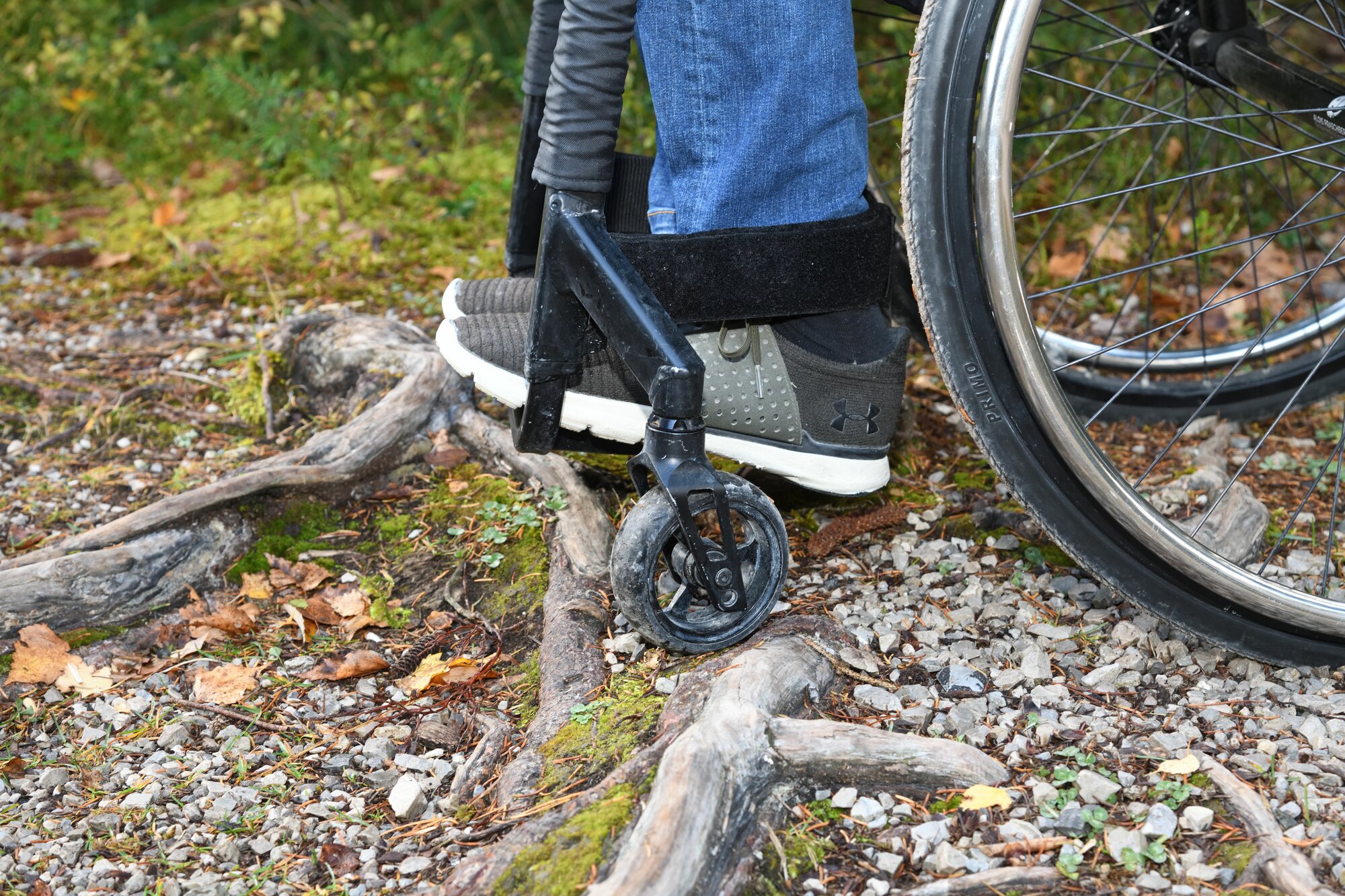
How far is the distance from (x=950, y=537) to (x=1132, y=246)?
1487 mm

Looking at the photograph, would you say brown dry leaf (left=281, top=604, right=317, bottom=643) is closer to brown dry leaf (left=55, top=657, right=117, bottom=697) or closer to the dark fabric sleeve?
brown dry leaf (left=55, top=657, right=117, bottom=697)

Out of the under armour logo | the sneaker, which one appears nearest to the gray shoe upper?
the under armour logo

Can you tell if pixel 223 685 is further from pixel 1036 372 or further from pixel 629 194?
pixel 1036 372

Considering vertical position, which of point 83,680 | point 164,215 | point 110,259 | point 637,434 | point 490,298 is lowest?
point 83,680

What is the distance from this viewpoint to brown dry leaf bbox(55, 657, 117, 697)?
162 cm

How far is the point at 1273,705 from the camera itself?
1.43 m

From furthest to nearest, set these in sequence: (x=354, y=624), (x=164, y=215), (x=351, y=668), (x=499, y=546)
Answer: (x=164, y=215) < (x=499, y=546) < (x=354, y=624) < (x=351, y=668)

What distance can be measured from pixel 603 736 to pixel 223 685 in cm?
60

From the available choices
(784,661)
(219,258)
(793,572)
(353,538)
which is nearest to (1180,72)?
(793,572)

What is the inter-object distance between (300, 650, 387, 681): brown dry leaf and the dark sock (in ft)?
2.46

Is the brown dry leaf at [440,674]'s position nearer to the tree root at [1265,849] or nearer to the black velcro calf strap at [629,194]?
the black velcro calf strap at [629,194]

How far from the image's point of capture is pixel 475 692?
5.23ft

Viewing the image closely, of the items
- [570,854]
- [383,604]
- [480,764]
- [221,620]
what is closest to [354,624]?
[383,604]

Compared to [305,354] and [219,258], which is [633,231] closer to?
[305,354]
